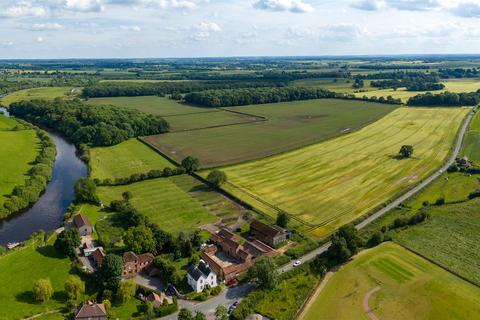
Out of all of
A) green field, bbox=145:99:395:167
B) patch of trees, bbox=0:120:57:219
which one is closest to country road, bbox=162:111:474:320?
green field, bbox=145:99:395:167

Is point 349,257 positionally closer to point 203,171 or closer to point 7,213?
point 203,171

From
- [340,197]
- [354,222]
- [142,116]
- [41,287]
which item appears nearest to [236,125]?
[142,116]

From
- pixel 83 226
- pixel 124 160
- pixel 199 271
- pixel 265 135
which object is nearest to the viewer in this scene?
pixel 199 271

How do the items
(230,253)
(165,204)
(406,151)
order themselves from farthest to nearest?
(406,151), (165,204), (230,253)

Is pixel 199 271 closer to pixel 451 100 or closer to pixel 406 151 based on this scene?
pixel 406 151

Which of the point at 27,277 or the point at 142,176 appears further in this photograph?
the point at 142,176

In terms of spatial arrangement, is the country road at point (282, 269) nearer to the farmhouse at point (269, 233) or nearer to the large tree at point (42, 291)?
the farmhouse at point (269, 233)

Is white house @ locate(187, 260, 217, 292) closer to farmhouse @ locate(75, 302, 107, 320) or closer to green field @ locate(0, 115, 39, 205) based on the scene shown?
farmhouse @ locate(75, 302, 107, 320)

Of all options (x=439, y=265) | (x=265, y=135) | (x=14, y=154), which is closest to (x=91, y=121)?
(x=14, y=154)
